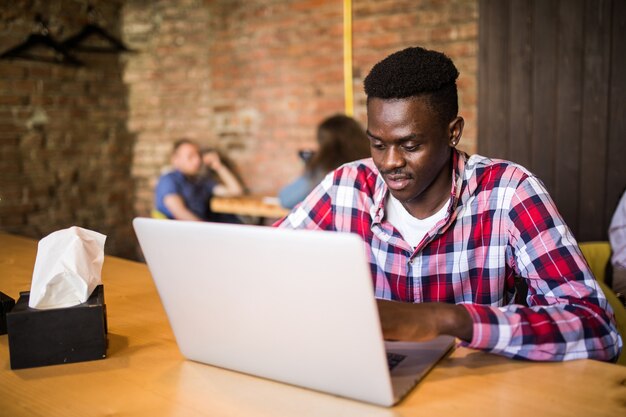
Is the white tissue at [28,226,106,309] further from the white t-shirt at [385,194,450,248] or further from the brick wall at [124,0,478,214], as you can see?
the brick wall at [124,0,478,214]

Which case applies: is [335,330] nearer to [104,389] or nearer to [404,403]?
[404,403]

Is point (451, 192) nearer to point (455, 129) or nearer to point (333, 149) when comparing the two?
point (455, 129)

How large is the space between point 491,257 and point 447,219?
0.13 m

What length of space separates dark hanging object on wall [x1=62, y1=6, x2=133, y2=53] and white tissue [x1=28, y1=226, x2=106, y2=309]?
3.62m

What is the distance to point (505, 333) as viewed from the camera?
1.05 meters

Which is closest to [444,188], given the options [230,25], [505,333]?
[505,333]

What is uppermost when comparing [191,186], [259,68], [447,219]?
[259,68]

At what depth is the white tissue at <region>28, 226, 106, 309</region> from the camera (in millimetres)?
1104

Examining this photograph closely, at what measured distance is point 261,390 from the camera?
970 mm

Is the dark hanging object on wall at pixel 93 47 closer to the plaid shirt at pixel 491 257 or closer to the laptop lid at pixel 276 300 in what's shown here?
the plaid shirt at pixel 491 257

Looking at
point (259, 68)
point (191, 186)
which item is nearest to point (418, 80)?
point (191, 186)

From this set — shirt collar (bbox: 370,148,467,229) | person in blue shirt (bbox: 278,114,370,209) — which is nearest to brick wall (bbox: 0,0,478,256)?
person in blue shirt (bbox: 278,114,370,209)

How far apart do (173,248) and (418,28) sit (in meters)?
2.79

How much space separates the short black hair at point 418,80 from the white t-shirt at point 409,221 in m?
0.23
